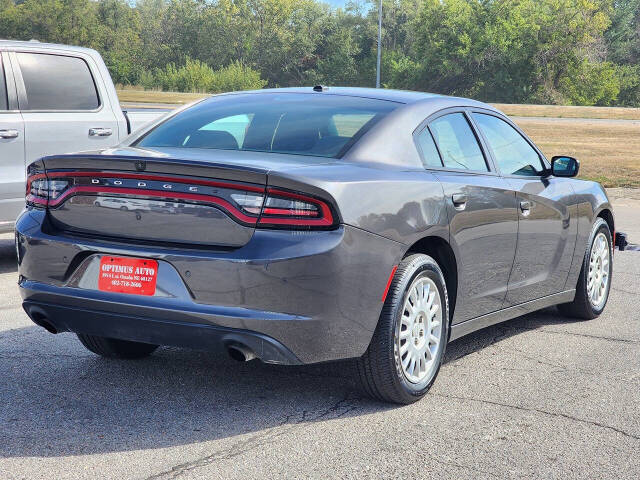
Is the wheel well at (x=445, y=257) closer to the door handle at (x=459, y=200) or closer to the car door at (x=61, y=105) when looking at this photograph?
the door handle at (x=459, y=200)

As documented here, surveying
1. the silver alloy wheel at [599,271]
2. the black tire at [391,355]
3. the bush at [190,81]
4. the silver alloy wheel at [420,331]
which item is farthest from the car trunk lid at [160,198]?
the bush at [190,81]

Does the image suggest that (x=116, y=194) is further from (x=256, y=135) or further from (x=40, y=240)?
(x=256, y=135)

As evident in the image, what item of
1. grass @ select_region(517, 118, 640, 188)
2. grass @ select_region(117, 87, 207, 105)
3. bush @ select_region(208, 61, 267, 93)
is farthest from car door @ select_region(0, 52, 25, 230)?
bush @ select_region(208, 61, 267, 93)

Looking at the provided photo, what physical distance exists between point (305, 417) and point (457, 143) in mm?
1841

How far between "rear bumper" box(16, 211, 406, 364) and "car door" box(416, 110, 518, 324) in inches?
Result: 30.9

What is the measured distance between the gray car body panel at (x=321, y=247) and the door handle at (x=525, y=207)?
36 centimetres

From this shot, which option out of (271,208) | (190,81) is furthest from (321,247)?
(190,81)

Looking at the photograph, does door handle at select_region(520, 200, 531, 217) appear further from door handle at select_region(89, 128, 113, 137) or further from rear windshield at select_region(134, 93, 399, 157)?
door handle at select_region(89, 128, 113, 137)

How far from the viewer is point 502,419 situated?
173 inches

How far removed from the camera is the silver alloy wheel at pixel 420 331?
4520mm

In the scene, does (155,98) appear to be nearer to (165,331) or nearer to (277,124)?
(277,124)

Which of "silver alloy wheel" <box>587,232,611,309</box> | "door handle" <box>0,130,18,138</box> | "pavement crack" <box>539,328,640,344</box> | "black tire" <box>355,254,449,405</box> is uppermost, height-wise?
"door handle" <box>0,130,18,138</box>

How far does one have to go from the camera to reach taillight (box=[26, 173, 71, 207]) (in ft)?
14.5

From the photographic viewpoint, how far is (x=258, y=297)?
3.98 meters
